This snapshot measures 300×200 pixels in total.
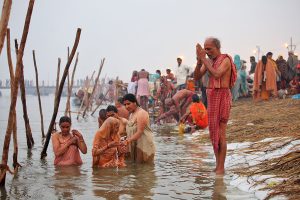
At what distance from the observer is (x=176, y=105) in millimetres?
14008

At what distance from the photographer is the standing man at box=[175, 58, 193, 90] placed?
1733 cm

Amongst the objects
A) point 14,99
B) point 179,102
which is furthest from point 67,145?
point 179,102

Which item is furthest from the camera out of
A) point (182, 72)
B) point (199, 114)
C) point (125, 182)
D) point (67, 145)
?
point (182, 72)

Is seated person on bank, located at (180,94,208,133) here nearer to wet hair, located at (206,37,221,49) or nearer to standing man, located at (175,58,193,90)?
standing man, located at (175,58,193,90)

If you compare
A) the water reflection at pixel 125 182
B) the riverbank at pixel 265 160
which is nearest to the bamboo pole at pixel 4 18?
the water reflection at pixel 125 182

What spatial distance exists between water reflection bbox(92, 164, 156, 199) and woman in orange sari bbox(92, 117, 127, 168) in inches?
6.8

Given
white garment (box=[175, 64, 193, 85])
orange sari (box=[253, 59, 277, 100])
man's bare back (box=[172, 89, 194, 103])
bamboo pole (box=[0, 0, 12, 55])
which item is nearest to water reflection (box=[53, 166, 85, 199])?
bamboo pole (box=[0, 0, 12, 55])

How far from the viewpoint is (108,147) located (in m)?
6.86

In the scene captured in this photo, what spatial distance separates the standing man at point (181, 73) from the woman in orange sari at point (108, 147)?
1053 centimetres

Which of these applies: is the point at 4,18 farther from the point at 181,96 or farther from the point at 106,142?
the point at 181,96

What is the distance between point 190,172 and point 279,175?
1564 mm

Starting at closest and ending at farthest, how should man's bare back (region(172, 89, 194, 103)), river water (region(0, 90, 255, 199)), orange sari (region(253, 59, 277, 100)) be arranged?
river water (region(0, 90, 255, 199))
man's bare back (region(172, 89, 194, 103))
orange sari (region(253, 59, 277, 100))

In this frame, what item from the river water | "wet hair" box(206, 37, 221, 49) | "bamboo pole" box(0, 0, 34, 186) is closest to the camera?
the river water

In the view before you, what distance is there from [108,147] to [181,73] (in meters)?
10.8
